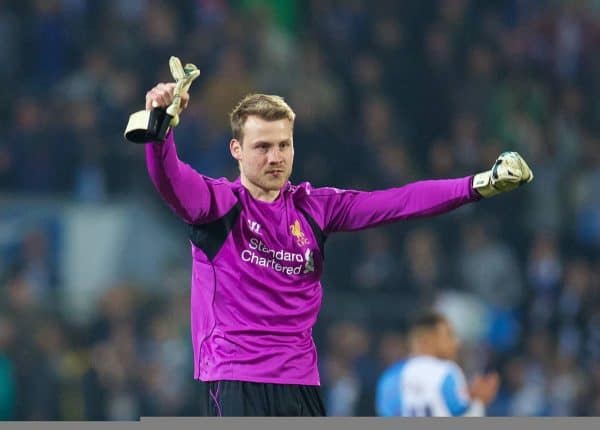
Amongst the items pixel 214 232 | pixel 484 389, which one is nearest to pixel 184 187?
pixel 214 232

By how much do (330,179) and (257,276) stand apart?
22.1 feet

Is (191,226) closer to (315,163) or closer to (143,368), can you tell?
(143,368)

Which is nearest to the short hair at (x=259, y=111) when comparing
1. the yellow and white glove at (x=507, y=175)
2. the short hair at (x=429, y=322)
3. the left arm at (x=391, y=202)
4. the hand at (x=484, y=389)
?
the left arm at (x=391, y=202)

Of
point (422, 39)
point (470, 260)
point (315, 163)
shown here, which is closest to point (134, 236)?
point (315, 163)

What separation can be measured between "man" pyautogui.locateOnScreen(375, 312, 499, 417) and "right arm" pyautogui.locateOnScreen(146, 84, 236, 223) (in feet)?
8.58

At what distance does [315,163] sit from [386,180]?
2.15 feet

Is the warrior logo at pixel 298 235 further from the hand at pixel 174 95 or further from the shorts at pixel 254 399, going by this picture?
the hand at pixel 174 95

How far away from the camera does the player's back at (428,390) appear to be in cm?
705

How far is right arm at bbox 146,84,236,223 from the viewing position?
4461 mm

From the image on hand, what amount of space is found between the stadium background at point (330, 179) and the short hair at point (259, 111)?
5.36 meters

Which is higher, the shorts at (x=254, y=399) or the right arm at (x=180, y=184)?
the right arm at (x=180, y=184)

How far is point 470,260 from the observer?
11.4 meters

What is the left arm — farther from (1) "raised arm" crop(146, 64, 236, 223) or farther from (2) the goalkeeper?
(1) "raised arm" crop(146, 64, 236, 223)

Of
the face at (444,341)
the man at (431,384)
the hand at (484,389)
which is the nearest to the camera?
the hand at (484,389)
